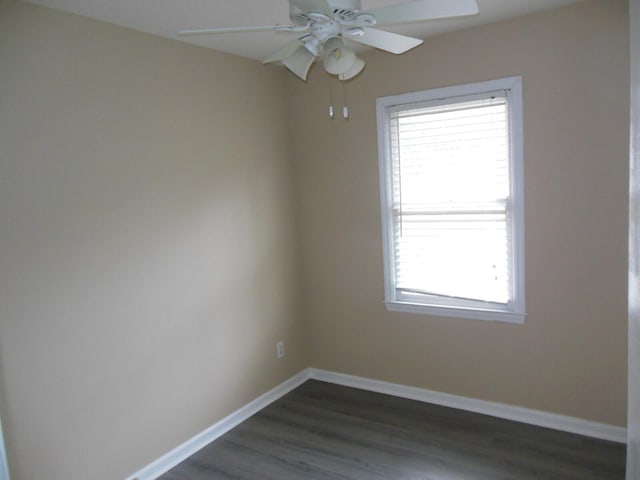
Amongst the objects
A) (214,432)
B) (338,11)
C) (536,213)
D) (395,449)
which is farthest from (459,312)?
(338,11)

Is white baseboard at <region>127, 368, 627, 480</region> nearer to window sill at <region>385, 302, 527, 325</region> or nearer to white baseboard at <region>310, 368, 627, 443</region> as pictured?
white baseboard at <region>310, 368, 627, 443</region>

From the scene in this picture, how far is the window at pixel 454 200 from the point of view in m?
2.95

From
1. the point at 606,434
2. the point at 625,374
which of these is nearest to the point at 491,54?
the point at 625,374

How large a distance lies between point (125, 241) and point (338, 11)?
1.69 metres

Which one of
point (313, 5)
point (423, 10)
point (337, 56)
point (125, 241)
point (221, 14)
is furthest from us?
point (125, 241)

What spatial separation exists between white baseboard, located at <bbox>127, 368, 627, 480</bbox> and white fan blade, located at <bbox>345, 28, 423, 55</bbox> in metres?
2.39

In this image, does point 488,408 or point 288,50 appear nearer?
point 288,50

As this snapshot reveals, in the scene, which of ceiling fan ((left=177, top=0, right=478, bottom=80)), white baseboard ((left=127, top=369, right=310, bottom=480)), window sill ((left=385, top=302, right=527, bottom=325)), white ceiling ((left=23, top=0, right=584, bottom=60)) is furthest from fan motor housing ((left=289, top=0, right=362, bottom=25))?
white baseboard ((left=127, top=369, right=310, bottom=480))

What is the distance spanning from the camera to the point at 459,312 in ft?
10.6

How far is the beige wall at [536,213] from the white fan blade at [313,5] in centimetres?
174

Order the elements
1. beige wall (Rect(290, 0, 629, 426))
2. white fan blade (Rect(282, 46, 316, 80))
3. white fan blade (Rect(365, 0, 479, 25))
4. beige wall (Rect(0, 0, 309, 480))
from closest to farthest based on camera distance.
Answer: white fan blade (Rect(365, 0, 479, 25)) < white fan blade (Rect(282, 46, 316, 80)) < beige wall (Rect(0, 0, 309, 480)) < beige wall (Rect(290, 0, 629, 426))

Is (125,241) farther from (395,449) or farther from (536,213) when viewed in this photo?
(536,213)

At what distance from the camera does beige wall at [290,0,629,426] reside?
2.63 m

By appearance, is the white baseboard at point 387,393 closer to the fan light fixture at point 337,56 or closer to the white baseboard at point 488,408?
the white baseboard at point 488,408
